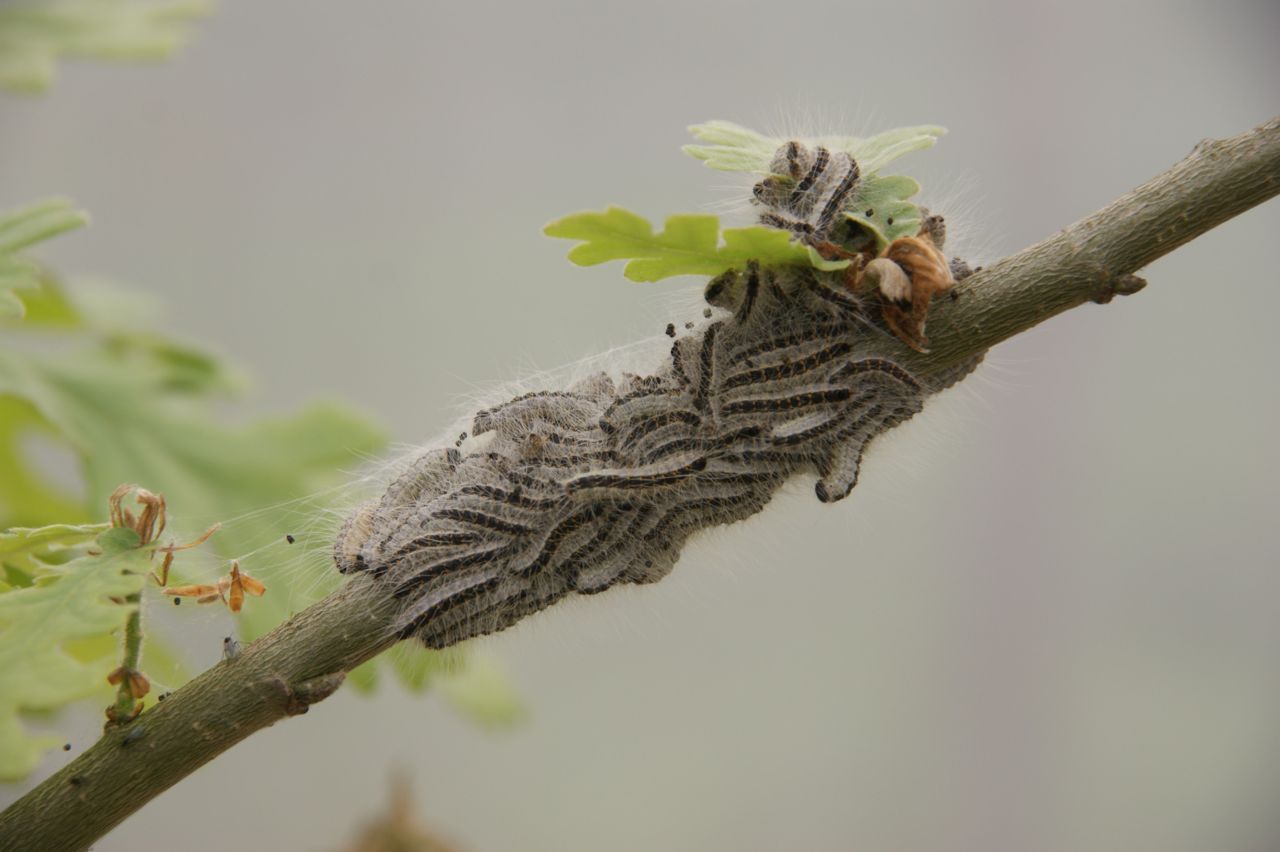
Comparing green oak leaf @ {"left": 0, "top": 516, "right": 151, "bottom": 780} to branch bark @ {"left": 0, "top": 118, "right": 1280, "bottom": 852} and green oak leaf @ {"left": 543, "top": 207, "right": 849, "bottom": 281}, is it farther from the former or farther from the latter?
green oak leaf @ {"left": 543, "top": 207, "right": 849, "bottom": 281}

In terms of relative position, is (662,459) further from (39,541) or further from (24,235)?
(24,235)

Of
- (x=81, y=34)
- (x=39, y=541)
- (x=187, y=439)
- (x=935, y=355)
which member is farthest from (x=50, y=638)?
(x=81, y=34)

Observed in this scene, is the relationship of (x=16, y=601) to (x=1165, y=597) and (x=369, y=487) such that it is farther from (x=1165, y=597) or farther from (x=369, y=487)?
(x=1165, y=597)

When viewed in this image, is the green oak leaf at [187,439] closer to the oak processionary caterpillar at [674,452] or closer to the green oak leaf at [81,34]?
the green oak leaf at [81,34]

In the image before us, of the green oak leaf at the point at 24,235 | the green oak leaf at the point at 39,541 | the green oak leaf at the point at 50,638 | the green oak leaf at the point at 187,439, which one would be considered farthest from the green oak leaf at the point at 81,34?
the green oak leaf at the point at 50,638

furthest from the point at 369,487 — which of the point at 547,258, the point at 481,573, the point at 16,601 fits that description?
the point at 547,258

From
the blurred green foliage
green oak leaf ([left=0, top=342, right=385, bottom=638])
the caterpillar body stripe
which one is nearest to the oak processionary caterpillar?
the caterpillar body stripe
